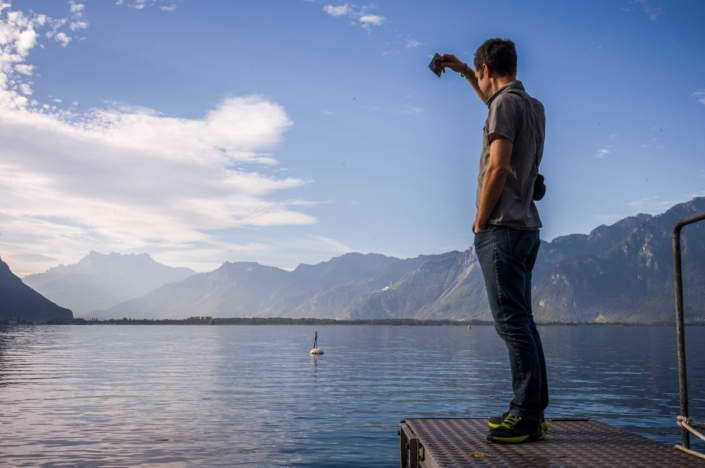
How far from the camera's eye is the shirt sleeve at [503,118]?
6.00 m

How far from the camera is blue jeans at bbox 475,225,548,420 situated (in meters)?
6.06

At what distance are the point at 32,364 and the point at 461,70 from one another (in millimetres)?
61519

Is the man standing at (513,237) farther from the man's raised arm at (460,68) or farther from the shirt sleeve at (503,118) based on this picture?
the man's raised arm at (460,68)

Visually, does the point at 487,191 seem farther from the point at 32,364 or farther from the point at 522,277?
the point at 32,364

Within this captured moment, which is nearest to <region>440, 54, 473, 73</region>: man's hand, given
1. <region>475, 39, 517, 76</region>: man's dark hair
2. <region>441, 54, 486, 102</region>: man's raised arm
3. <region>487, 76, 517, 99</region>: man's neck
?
<region>441, 54, 486, 102</region>: man's raised arm

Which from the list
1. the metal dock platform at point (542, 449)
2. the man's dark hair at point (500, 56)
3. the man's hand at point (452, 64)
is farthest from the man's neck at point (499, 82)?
the metal dock platform at point (542, 449)

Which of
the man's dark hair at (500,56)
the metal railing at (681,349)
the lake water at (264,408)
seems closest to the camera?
the metal railing at (681,349)

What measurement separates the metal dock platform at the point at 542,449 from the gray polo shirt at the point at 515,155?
7.05 feet

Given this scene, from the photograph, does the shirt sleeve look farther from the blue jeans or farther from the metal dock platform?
the metal dock platform

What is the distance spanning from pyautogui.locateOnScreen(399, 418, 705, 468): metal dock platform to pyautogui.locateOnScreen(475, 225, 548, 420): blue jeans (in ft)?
1.61

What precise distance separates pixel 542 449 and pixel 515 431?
11.7 inches

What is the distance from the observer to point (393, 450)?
19.3 m

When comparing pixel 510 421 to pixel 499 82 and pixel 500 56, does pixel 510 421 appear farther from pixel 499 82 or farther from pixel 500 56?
pixel 500 56

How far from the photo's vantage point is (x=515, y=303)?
6.09 m
